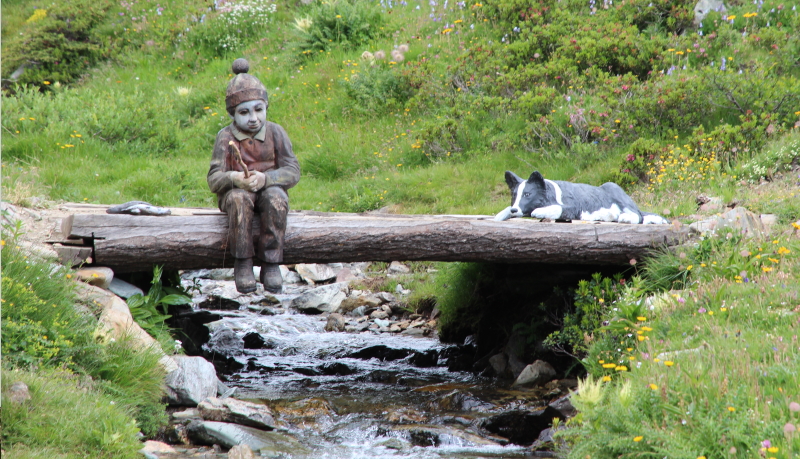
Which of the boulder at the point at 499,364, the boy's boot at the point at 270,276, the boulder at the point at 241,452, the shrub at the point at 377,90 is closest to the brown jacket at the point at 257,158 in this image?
the boy's boot at the point at 270,276

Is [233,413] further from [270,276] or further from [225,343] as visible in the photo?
[225,343]

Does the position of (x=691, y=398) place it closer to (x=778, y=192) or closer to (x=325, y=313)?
(x=778, y=192)

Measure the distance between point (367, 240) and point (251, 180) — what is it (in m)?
1.16

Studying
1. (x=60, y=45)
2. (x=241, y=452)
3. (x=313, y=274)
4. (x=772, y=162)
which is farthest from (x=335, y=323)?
(x=60, y=45)

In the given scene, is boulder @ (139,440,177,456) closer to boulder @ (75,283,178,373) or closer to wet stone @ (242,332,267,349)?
boulder @ (75,283,178,373)

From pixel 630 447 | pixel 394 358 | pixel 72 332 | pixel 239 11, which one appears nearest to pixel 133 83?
pixel 239 11

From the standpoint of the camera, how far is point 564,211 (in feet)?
21.9

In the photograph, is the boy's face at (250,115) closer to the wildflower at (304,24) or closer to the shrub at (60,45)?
the wildflower at (304,24)

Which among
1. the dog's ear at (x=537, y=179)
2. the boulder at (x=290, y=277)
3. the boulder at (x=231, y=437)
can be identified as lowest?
the boulder at (x=231, y=437)

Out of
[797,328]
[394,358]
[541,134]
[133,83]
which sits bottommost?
[394,358]

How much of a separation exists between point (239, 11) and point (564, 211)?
1391 cm

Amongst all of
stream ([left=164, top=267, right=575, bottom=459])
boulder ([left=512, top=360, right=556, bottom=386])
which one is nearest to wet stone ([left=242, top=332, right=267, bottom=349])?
stream ([left=164, top=267, right=575, bottom=459])

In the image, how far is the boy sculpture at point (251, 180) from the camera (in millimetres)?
5801

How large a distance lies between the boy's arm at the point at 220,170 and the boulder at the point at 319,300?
4.55 metres
